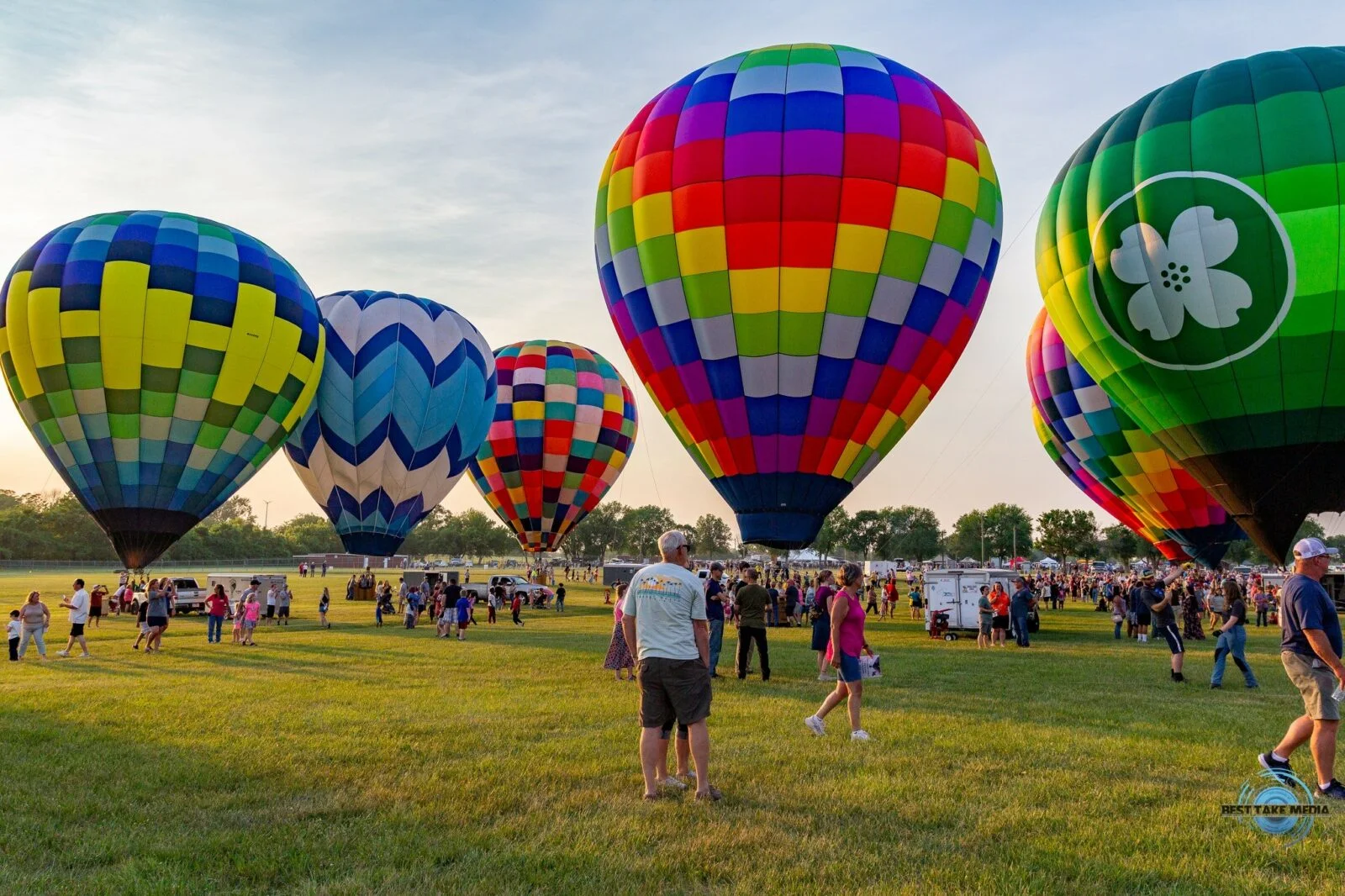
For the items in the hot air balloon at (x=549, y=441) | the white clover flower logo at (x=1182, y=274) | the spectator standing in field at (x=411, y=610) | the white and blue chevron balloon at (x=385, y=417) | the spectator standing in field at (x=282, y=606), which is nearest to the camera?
the white clover flower logo at (x=1182, y=274)

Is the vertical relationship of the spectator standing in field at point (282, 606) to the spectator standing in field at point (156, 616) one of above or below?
below

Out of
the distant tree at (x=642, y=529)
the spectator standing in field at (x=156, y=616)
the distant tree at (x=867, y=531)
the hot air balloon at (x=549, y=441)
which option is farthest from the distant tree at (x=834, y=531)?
the spectator standing in field at (x=156, y=616)

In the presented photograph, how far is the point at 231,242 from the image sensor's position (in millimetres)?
23125

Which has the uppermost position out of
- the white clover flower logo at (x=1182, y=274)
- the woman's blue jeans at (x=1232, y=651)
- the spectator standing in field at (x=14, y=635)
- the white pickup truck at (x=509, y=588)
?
the white clover flower logo at (x=1182, y=274)

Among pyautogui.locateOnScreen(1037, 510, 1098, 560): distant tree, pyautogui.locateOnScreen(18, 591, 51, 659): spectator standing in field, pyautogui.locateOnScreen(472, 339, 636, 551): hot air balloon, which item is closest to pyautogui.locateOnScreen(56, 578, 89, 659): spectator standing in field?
pyautogui.locateOnScreen(18, 591, 51, 659): spectator standing in field

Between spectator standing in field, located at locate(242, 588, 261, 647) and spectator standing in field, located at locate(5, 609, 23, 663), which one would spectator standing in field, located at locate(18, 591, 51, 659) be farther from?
spectator standing in field, located at locate(242, 588, 261, 647)

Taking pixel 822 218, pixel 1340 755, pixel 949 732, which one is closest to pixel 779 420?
pixel 822 218

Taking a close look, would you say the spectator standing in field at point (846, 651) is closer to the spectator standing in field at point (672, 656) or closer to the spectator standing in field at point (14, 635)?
the spectator standing in field at point (672, 656)

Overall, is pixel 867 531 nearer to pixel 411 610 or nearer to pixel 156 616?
pixel 411 610

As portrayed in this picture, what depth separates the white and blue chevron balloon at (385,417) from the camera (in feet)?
88.6

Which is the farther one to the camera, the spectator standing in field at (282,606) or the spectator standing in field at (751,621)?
the spectator standing in field at (282,606)

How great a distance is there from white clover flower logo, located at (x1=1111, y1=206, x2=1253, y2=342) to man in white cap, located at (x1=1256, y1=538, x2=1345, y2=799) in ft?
39.2

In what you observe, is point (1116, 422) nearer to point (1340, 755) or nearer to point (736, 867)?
point (1340, 755)

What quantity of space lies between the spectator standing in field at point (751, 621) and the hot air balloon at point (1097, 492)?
2078 centimetres
